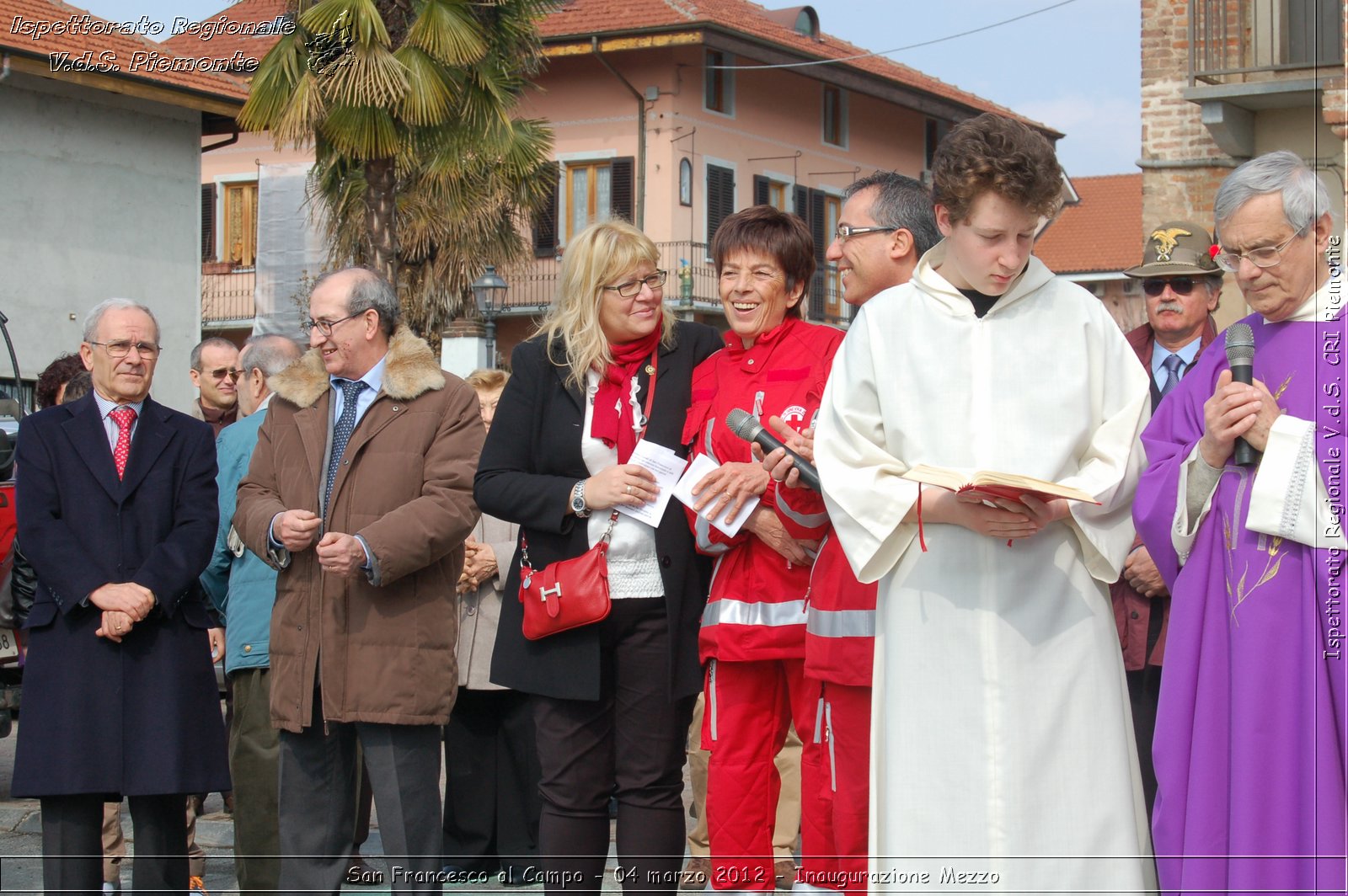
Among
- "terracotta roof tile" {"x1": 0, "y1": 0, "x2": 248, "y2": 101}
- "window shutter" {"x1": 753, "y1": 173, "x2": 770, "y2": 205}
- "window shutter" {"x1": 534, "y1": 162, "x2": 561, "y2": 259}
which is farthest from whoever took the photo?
"window shutter" {"x1": 753, "y1": 173, "x2": 770, "y2": 205}

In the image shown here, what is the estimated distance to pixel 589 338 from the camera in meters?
4.82

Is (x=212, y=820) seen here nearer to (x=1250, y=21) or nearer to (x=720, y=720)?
(x=720, y=720)

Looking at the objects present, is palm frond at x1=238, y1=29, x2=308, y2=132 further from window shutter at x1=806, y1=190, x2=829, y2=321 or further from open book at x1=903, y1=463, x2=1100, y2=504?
window shutter at x1=806, y1=190, x2=829, y2=321

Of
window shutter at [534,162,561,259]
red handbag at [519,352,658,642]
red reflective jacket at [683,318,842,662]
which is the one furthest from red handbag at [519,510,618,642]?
window shutter at [534,162,561,259]

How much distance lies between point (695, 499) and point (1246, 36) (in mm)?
11294

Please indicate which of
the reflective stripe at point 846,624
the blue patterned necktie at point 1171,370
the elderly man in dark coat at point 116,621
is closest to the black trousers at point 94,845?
the elderly man in dark coat at point 116,621

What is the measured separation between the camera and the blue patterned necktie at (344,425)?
520 cm

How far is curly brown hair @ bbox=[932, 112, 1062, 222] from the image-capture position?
11.8 feet

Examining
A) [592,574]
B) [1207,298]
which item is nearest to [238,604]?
[592,574]

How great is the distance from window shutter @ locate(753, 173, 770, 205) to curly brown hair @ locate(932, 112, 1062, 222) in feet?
94.5

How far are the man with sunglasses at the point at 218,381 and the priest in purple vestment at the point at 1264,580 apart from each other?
4.87 metres

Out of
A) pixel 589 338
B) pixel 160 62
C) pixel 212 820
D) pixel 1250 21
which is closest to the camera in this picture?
pixel 589 338

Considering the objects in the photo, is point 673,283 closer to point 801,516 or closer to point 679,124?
point 679,124

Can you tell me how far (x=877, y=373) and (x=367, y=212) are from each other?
15.6 meters
